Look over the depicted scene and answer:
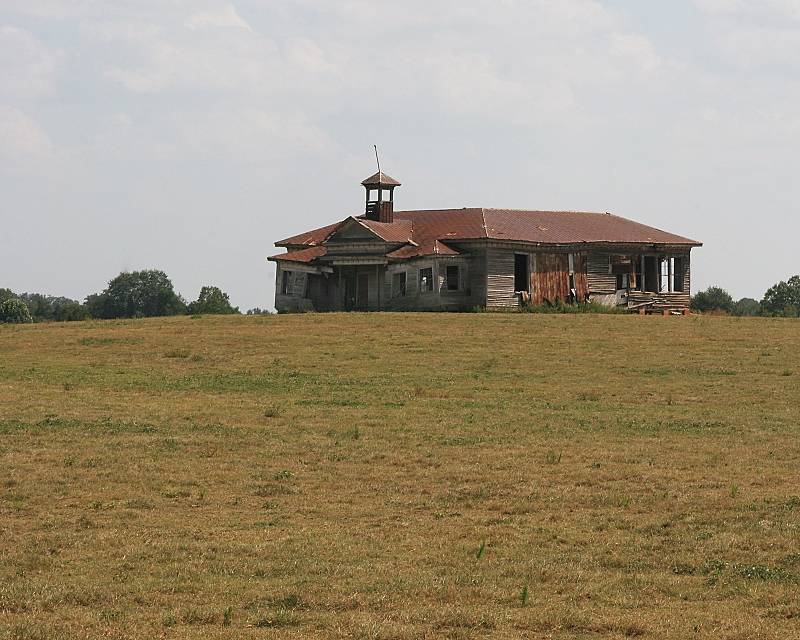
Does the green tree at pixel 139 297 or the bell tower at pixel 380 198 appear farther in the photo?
the green tree at pixel 139 297

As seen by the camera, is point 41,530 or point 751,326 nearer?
point 41,530

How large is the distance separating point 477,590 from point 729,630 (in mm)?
3087

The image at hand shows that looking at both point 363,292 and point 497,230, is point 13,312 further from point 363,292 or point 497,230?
point 497,230

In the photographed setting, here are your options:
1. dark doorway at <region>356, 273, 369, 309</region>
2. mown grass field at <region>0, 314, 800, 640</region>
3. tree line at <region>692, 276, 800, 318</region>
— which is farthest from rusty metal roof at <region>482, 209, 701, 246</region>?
tree line at <region>692, 276, 800, 318</region>

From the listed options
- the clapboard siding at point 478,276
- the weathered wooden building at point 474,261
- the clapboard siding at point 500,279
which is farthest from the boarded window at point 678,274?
the clapboard siding at point 478,276

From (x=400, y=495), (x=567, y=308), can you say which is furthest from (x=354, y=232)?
(x=400, y=495)

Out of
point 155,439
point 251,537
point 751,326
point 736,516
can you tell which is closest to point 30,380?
point 155,439

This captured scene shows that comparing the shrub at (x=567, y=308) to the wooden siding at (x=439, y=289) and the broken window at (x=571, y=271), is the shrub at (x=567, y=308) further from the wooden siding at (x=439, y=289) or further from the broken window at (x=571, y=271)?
the wooden siding at (x=439, y=289)

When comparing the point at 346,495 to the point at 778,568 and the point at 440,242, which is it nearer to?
the point at 778,568

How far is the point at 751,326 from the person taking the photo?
171ft

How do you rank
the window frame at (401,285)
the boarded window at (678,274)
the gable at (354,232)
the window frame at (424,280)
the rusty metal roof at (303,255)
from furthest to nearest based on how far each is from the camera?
the boarded window at (678,274), the rusty metal roof at (303,255), the gable at (354,232), the window frame at (401,285), the window frame at (424,280)

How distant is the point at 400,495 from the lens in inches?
829

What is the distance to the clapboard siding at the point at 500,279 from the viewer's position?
2291 inches

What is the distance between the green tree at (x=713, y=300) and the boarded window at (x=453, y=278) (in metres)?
64.7
